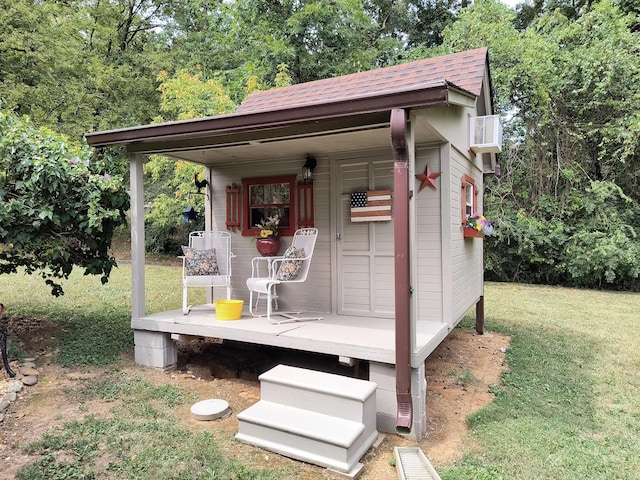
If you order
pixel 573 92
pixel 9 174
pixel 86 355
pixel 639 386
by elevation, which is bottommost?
pixel 639 386

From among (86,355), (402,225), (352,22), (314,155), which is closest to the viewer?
(402,225)

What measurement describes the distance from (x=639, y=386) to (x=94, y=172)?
593 cm

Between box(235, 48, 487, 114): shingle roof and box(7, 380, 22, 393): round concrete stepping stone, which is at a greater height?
box(235, 48, 487, 114): shingle roof

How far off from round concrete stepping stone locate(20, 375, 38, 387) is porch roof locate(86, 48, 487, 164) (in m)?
2.29

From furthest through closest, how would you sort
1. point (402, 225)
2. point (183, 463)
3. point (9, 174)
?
point (9, 174)
point (402, 225)
point (183, 463)

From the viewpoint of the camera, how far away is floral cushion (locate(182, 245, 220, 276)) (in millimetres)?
4762

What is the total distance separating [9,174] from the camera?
3969 millimetres

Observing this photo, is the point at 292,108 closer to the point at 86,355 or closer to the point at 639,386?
the point at 86,355

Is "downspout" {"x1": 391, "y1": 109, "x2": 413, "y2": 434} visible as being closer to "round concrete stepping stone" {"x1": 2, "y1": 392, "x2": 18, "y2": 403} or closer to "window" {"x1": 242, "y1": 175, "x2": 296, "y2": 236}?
"window" {"x1": 242, "y1": 175, "x2": 296, "y2": 236}

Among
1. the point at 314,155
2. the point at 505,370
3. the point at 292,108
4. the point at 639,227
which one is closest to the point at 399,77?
the point at 314,155

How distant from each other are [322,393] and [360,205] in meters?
2.41

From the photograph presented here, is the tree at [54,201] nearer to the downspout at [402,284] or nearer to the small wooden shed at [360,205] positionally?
the small wooden shed at [360,205]

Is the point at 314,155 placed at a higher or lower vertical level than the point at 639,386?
higher

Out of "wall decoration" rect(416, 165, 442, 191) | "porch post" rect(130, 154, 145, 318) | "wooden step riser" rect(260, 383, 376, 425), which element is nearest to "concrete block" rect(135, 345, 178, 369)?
"porch post" rect(130, 154, 145, 318)
